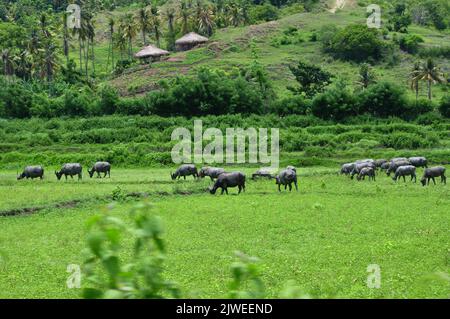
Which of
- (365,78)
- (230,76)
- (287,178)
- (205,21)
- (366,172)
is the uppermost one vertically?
(205,21)

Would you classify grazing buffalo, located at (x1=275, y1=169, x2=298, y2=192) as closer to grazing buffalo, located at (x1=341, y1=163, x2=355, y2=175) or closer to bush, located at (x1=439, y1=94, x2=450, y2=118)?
grazing buffalo, located at (x1=341, y1=163, x2=355, y2=175)

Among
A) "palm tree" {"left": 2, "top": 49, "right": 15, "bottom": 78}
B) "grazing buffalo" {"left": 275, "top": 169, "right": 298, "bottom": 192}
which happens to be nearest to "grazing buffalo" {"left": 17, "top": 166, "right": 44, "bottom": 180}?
"grazing buffalo" {"left": 275, "top": 169, "right": 298, "bottom": 192}

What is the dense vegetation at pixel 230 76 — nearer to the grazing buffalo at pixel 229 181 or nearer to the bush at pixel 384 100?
the bush at pixel 384 100

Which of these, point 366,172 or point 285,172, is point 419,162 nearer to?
point 366,172

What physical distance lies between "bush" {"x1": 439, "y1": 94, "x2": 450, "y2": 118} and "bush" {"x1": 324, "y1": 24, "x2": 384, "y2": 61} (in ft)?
58.5

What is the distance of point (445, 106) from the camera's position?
168 ft

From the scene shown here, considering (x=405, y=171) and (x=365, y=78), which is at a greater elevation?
(x=365, y=78)

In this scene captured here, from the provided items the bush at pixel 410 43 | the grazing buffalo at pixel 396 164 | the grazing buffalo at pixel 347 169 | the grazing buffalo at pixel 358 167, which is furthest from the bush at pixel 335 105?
the bush at pixel 410 43

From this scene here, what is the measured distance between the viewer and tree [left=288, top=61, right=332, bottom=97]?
189ft

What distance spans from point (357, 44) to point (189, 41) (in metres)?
19.3

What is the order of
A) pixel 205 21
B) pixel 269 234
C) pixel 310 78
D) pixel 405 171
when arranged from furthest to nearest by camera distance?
pixel 205 21, pixel 310 78, pixel 405 171, pixel 269 234

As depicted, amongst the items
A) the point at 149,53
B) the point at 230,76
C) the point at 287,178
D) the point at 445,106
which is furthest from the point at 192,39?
the point at 287,178

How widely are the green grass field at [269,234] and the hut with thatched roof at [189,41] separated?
44.8 m

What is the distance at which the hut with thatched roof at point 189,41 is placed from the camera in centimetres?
7362
